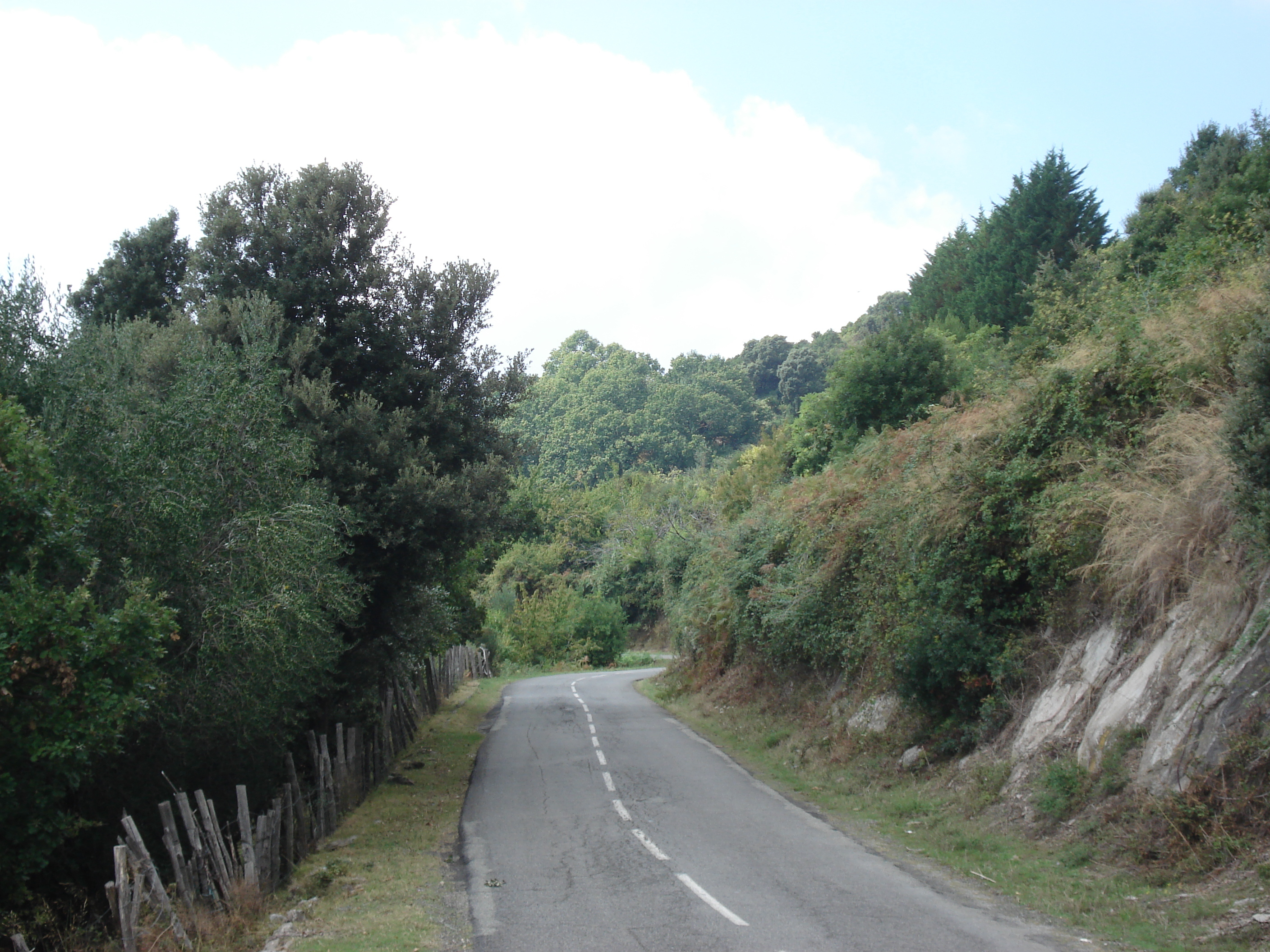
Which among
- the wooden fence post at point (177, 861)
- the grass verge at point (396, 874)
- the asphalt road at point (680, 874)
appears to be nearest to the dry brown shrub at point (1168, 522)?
the asphalt road at point (680, 874)

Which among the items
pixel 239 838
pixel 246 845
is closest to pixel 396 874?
pixel 246 845

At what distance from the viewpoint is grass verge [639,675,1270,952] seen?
696cm

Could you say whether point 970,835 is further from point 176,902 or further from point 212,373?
point 212,373

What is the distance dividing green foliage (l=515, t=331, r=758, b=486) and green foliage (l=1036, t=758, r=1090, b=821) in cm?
6450

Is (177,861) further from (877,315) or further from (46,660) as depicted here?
(877,315)

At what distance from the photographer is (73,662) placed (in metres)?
7.11

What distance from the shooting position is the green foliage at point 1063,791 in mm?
9531

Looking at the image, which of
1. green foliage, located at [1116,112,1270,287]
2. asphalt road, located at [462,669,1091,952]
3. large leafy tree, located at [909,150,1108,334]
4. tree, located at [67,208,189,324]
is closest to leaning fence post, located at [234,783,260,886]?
asphalt road, located at [462,669,1091,952]

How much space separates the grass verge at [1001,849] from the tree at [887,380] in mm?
9922

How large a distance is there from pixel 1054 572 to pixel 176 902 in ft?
34.9

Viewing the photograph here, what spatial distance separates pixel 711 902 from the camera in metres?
8.16

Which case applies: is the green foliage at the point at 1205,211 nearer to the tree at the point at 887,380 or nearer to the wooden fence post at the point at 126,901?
the tree at the point at 887,380

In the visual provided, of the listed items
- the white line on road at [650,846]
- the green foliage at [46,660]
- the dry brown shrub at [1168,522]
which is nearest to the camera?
the green foliage at [46,660]

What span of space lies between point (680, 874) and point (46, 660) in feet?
19.6
